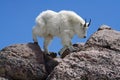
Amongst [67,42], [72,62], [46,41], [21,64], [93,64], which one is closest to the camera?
[93,64]

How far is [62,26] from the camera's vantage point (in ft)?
51.0

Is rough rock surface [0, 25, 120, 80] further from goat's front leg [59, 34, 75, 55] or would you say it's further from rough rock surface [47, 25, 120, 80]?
goat's front leg [59, 34, 75, 55]

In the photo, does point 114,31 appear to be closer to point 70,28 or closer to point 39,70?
point 70,28

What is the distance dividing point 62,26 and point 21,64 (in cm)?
261

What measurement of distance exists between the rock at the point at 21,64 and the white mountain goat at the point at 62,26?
4.69 ft

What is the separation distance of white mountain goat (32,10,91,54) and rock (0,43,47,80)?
143 cm

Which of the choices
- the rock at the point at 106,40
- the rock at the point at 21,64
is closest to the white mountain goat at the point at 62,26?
the rock at the point at 21,64

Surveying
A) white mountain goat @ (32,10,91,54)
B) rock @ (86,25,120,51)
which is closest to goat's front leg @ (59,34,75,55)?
white mountain goat @ (32,10,91,54)

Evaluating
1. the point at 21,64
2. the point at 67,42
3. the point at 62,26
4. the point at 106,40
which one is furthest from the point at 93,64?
the point at 62,26

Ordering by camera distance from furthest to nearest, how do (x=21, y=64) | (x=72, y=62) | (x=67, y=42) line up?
1. (x=67, y=42)
2. (x=21, y=64)
3. (x=72, y=62)

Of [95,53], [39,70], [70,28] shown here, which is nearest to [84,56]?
[95,53]

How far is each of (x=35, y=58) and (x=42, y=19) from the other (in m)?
2.24

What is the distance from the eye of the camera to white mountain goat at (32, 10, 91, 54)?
1555 centimetres

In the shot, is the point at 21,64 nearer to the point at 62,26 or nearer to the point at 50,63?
the point at 50,63
